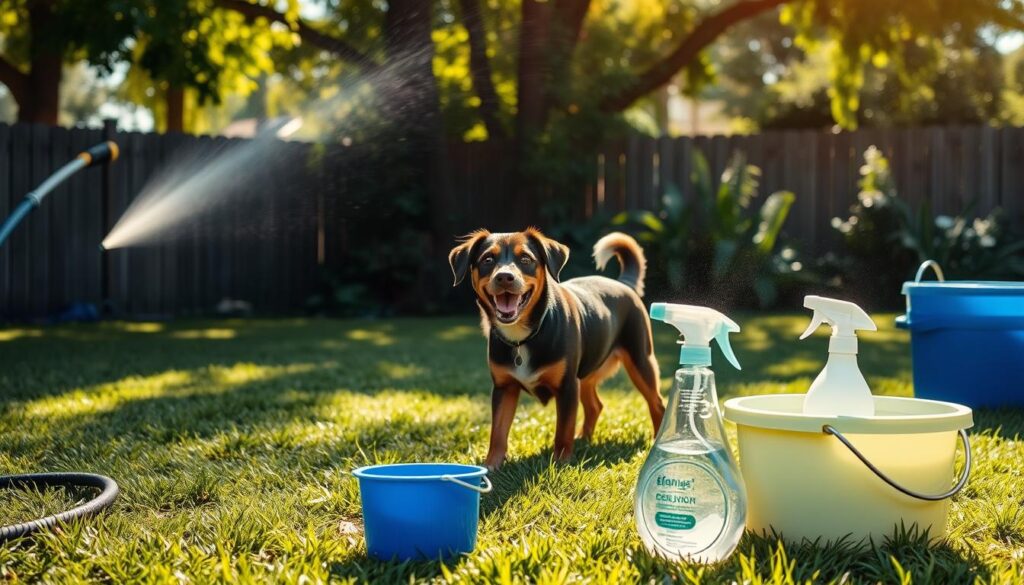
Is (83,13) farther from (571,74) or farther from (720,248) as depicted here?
(720,248)

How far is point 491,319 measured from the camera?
3.49 m

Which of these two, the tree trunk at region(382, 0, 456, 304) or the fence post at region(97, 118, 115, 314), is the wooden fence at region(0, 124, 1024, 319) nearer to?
the fence post at region(97, 118, 115, 314)

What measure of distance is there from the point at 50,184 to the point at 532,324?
1.83 meters

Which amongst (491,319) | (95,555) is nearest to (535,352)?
(491,319)

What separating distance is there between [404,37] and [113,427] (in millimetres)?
7137

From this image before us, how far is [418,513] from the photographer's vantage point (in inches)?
92.0

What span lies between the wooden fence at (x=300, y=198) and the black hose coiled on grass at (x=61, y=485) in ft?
23.4

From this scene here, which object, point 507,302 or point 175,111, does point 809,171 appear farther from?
point 175,111

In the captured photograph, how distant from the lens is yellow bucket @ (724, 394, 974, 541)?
2.34 meters

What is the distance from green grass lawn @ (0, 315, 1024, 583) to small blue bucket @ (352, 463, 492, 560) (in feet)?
0.16

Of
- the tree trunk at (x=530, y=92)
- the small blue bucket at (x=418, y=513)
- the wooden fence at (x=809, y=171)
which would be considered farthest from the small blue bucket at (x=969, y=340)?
the tree trunk at (x=530, y=92)

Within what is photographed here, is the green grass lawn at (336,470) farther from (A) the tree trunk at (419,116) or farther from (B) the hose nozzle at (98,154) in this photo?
(A) the tree trunk at (419,116)

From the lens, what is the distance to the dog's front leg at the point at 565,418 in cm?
352

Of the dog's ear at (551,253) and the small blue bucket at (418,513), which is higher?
the dog's ear at (551,253)
